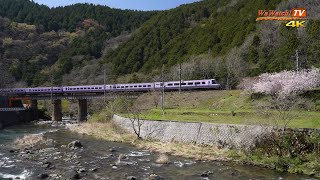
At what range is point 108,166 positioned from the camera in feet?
64.8

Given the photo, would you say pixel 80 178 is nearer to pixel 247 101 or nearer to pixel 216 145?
pixel 216 145

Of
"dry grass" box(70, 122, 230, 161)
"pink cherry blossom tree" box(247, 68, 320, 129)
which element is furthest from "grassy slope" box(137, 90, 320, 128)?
"dry grass" box(70, 122, 230, 161)

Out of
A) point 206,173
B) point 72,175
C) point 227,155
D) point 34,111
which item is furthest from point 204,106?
point 34,111

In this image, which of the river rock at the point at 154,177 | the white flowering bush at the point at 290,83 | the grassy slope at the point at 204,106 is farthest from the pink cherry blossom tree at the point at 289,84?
the river rock at the point at 154,177

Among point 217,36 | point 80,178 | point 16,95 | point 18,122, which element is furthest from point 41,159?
point 217,36

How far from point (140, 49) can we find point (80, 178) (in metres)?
88.5

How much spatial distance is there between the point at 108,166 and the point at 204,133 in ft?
26.1

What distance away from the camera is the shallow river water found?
17312mm

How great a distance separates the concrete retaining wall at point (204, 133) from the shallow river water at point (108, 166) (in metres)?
2.29

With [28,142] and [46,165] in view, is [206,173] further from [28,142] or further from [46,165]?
[28,142]

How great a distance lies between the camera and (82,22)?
455 ft

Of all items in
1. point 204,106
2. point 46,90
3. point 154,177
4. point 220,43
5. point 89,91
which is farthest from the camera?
point 220,43

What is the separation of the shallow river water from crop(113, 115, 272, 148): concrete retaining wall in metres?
2.29

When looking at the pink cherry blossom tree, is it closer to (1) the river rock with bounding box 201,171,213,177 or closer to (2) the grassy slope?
(2) the grassy slope
